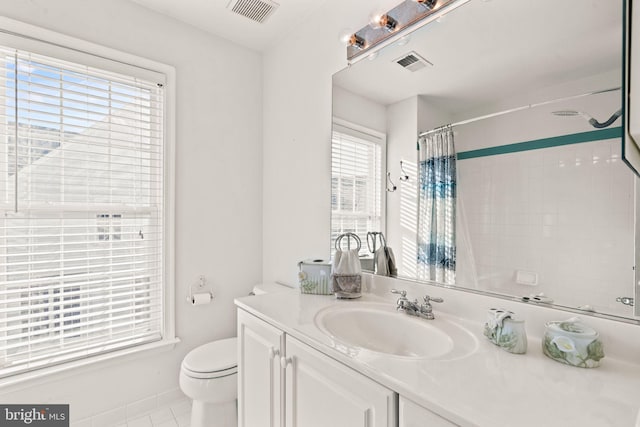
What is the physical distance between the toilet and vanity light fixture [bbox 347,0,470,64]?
1761 millimetres

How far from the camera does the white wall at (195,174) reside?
5.54 ft

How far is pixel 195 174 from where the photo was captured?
2064 mm

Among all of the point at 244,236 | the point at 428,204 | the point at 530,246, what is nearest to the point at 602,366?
the point at 530,246

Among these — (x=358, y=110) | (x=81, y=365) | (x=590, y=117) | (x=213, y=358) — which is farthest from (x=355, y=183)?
(x=81, y=365)

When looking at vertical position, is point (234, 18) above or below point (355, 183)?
above

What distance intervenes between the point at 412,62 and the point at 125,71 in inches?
64.1

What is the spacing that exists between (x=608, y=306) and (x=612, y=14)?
0.83 meters

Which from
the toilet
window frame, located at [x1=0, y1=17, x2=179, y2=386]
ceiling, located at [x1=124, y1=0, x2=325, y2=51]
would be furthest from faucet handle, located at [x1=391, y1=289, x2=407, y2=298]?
ceiling, located at [x1=124, y1=0, x2=325, y2=51]

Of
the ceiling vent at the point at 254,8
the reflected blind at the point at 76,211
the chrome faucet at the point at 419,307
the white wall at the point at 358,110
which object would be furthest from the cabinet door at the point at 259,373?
the ceiling vent at the point at 254,8

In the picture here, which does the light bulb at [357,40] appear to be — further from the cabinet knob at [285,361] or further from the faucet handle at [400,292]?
the cabinet knob at [285,361]

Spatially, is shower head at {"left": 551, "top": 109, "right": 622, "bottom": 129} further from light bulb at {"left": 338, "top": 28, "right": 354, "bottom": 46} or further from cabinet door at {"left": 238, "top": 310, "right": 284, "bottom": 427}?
cabinet door at {"left": 238, "top": 310, "right": 284, "bottom": 427}

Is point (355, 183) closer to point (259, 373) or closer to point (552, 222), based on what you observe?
point (552, 222)

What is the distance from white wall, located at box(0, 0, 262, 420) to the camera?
1688mm

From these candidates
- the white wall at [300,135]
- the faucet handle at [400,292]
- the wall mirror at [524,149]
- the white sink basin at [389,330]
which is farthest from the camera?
the white wall at [300,135]
